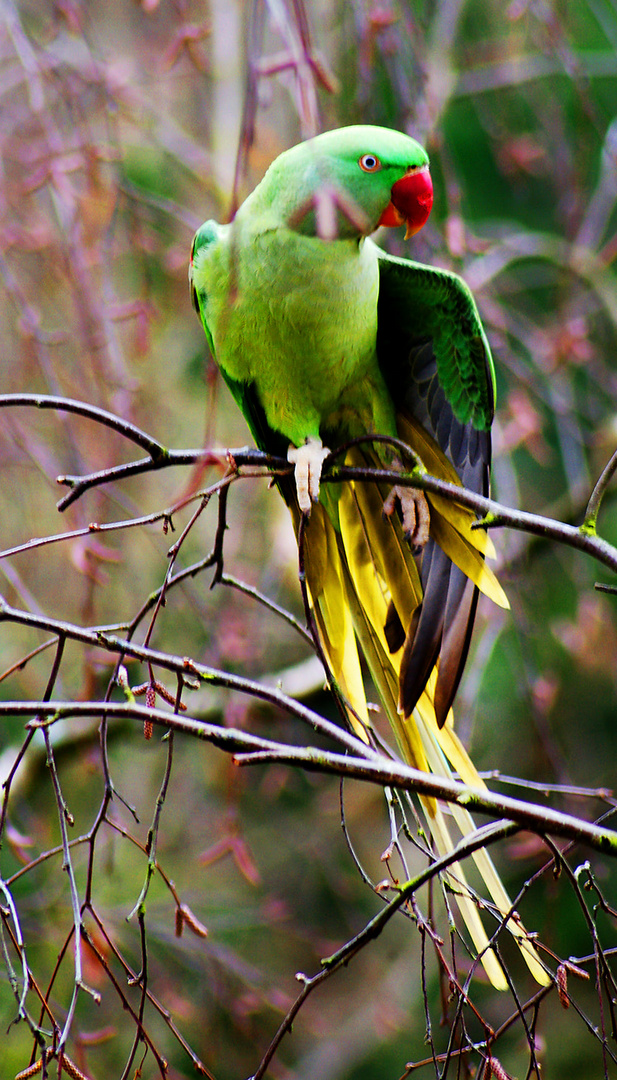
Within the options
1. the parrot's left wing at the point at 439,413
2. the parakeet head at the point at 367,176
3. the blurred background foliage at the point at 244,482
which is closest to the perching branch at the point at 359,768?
the blurred background foliage at the point at 244,482

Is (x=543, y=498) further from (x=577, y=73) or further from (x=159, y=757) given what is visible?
(x=577, y=73)

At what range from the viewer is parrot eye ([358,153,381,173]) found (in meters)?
1.37

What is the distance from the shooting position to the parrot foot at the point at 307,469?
1367 millimetres

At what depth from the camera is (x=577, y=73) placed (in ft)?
5.71

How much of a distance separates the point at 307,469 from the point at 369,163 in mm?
493

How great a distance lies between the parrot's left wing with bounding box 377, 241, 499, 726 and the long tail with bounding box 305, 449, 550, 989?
0.04 feet

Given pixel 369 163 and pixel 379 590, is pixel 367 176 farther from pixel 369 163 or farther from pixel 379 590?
pixel 379 590

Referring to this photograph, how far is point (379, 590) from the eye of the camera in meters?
1.55

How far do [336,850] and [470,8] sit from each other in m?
4.13

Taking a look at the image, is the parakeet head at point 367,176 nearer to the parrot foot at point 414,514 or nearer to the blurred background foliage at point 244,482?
the blurred background foliage at point 244,482

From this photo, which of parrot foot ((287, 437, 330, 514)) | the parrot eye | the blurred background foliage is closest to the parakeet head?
the parrot eye

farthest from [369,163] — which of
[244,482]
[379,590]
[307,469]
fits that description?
[244,482]

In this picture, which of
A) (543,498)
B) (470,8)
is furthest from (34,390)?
(470,8)

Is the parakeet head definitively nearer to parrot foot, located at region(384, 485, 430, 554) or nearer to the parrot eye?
the parrot eye
